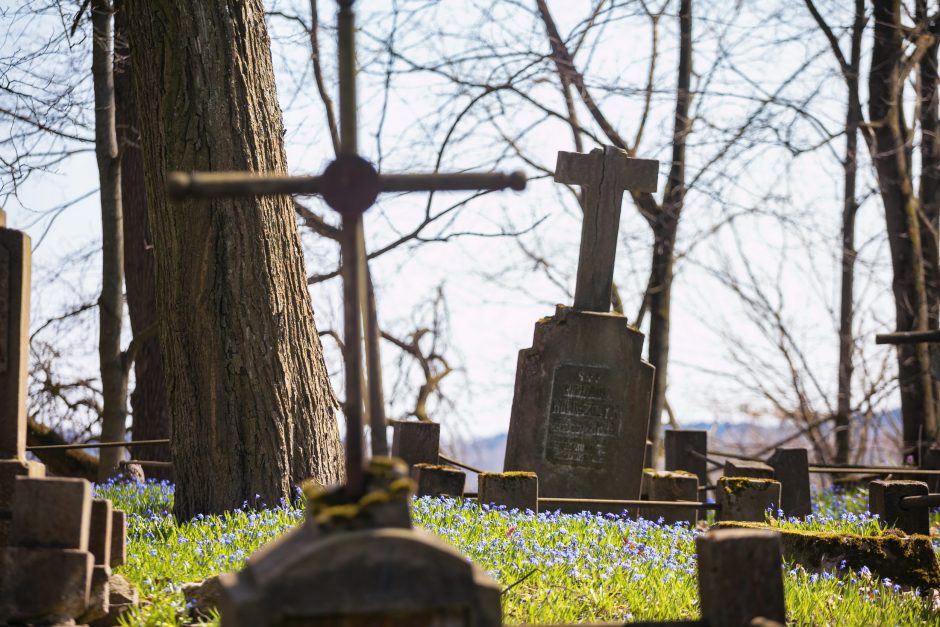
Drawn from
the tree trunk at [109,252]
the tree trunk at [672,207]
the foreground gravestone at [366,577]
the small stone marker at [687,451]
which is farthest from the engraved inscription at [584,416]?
the foreground gravestone at [366,577]

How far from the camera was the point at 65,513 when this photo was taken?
4.23m

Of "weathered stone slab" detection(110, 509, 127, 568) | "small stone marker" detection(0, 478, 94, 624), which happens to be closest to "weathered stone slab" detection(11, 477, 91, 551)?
"small stone marker" detection(0, 478, 94, 624)

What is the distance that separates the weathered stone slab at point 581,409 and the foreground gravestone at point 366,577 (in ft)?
21.7

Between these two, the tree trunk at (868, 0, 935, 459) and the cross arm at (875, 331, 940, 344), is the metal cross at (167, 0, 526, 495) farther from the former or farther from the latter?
the tree trunk at (868, 0, 935, 459)

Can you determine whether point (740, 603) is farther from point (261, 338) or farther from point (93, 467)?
point (93, 467)

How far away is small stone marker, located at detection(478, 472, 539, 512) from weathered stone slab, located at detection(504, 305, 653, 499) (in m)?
2.10

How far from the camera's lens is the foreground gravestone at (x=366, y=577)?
3.13 metres

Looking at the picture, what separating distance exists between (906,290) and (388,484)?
1295 cm

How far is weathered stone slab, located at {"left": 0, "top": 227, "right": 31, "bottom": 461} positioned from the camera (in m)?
4.74

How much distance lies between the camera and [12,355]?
475 centimetres

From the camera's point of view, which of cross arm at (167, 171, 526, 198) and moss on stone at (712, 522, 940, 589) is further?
moss on stone at (712, 522, 940, 589)

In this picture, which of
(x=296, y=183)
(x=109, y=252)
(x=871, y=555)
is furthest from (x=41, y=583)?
(x=109, y=252)

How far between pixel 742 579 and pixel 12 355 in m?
3.39

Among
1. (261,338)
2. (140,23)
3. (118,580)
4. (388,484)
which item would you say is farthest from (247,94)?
(388,484)
